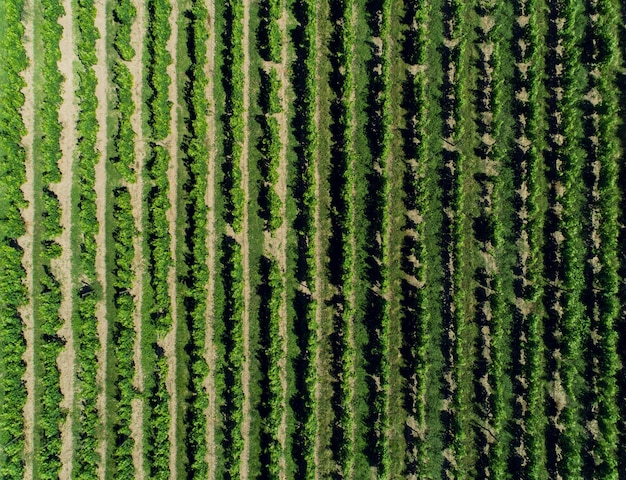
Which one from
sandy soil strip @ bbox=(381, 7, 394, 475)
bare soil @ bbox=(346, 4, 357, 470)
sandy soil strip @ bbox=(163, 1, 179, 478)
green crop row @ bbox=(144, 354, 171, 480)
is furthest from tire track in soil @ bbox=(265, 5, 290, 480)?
green crop row @ bbox=(144, 354, 171, 480)

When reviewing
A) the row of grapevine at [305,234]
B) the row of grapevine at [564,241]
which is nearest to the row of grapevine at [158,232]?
the row of grapevine at [305,234]

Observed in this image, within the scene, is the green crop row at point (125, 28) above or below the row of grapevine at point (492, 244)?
above

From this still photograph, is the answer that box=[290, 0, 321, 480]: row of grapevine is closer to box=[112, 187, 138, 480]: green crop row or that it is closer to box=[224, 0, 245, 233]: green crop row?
box=[224, 0, 245, 233]: green crop row

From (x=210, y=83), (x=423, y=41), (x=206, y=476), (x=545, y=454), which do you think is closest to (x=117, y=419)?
(x=206, y=476)

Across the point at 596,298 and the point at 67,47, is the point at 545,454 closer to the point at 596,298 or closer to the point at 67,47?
the point at 596,298

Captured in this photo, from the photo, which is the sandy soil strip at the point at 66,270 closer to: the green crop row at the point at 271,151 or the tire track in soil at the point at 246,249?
the tire track in soil at the point at 246,249

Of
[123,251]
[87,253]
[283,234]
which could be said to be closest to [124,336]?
[123,251]
